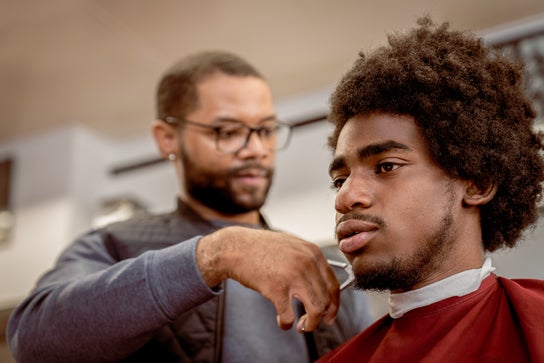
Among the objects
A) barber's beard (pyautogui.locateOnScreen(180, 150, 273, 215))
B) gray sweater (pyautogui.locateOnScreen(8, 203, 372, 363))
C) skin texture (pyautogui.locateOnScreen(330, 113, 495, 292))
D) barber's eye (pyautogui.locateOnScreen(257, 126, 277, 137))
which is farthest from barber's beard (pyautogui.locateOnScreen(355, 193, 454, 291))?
barber's eye (pyautogui.locateOnScreen(257, 126, 277, 137))

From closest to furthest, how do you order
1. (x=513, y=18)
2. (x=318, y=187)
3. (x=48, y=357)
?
1. (x=48, y=357)
2. (x=513, y=18)
3. (x=318, y=187)

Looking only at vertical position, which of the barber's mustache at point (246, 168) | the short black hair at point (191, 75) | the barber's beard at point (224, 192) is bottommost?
the barber's beard at point (224, 192)

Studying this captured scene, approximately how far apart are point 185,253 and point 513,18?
2.61m

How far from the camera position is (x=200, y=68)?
1854 mm

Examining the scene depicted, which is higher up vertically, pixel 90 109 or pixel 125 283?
pixel 90 109

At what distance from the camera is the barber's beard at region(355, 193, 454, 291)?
1.09 m

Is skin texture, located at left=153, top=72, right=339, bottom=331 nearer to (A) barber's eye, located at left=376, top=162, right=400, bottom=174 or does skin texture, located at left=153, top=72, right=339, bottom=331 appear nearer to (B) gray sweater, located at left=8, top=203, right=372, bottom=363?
(B) gray sweater, located at left=8, top=203, right=372, bottom=363

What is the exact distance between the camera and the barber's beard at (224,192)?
1692 mm

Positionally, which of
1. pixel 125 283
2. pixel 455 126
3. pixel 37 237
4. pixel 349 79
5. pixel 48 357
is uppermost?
pixel 349 79

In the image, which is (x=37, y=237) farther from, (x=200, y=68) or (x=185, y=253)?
(x=185, y=253)

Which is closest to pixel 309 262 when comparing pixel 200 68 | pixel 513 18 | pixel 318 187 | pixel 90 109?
pixel 200 68

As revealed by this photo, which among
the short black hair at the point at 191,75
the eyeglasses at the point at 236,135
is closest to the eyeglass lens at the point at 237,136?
the eyeglasses at the point at 236,135

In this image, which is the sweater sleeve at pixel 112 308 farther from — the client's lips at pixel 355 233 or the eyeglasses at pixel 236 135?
the eyeglasses at pixel 236 135

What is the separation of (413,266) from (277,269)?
0.24 metres
